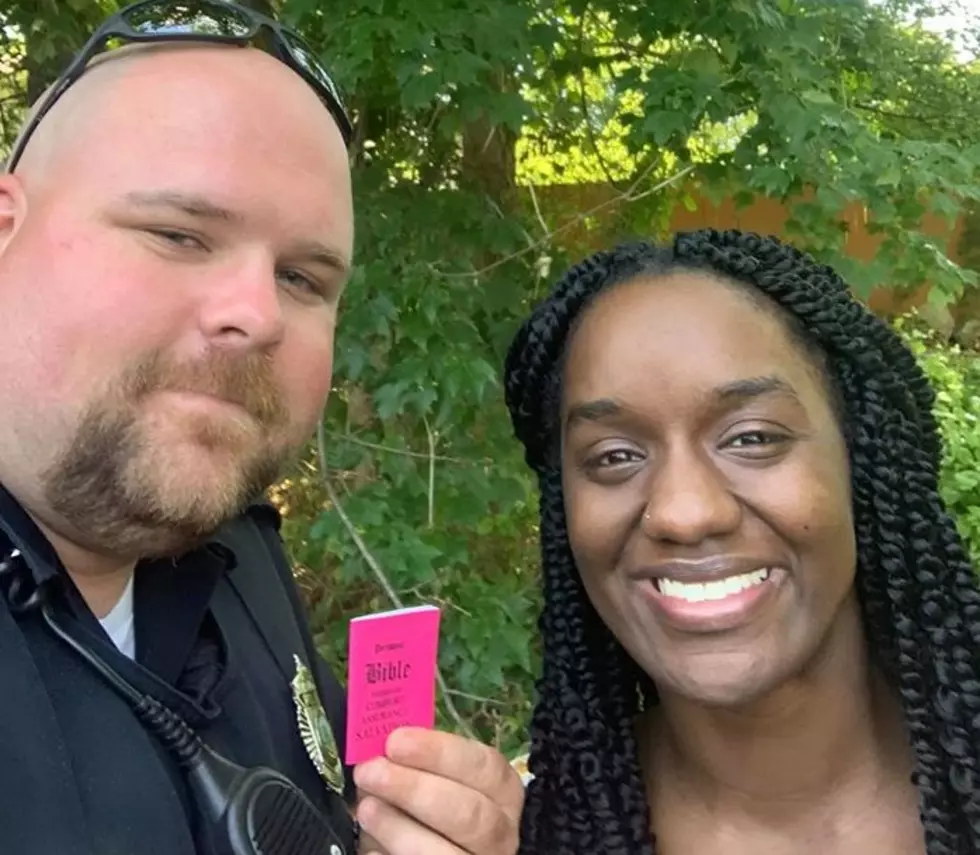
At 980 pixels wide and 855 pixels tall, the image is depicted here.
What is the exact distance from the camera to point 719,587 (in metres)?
1.70

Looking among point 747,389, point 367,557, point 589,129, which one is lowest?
point 747,389

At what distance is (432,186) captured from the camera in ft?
11.4

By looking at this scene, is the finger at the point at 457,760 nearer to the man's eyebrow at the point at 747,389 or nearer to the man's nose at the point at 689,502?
the man's nose at the point at 689,502

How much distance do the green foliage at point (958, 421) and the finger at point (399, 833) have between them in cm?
529

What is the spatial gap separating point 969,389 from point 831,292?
24.6 ft

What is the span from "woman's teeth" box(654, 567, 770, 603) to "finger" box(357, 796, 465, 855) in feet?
1.62

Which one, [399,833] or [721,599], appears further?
[721,599]

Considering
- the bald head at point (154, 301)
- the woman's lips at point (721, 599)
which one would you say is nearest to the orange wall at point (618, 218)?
the woman's lips at point (721, 599)

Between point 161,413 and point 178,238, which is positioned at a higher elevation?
point 178,238

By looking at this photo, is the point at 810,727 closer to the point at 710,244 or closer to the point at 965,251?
the point at 710,244

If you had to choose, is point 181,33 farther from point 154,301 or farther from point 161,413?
point 161,413

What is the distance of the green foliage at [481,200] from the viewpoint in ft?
9.75

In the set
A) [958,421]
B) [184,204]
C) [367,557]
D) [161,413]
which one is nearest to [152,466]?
[161,413]

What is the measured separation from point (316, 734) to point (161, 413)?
23.2 inches
